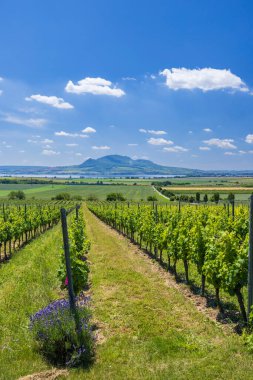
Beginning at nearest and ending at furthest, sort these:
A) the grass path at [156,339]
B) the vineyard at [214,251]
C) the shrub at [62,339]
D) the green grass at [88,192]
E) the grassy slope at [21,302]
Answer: the grass path at [156,339], the grassy slope at [21,302], the shrub at [62,339], the vineyard at [214,251], the green grass at [88,192]

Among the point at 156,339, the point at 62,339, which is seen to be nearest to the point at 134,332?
the point at 156,339

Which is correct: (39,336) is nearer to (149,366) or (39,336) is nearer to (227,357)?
(149,366)

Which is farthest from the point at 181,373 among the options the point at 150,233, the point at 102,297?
the point at 150,233

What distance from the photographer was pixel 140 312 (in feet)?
28.2

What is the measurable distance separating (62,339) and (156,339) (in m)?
2.11

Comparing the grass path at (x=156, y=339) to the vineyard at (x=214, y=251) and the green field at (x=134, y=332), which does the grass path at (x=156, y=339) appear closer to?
the green field at (x=134, y=332)

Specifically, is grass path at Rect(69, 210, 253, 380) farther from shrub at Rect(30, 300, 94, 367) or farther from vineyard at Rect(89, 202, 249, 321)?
vineyard at Rect(89, 202, 249, 321)

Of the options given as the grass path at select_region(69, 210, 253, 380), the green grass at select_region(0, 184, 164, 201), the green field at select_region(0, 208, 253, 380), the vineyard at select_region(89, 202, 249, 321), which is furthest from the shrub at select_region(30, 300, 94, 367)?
the green grass at select_region(0, 184, 164, 201)

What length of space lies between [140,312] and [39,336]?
124 inches

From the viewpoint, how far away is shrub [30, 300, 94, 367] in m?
6.20

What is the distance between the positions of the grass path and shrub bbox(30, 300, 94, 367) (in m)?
0.37

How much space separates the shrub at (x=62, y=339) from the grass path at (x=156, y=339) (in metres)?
0.37

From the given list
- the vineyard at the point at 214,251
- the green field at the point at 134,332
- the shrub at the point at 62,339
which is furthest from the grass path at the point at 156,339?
the vineyard at the point at 214,251

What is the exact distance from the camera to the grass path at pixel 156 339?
5.70 meters
